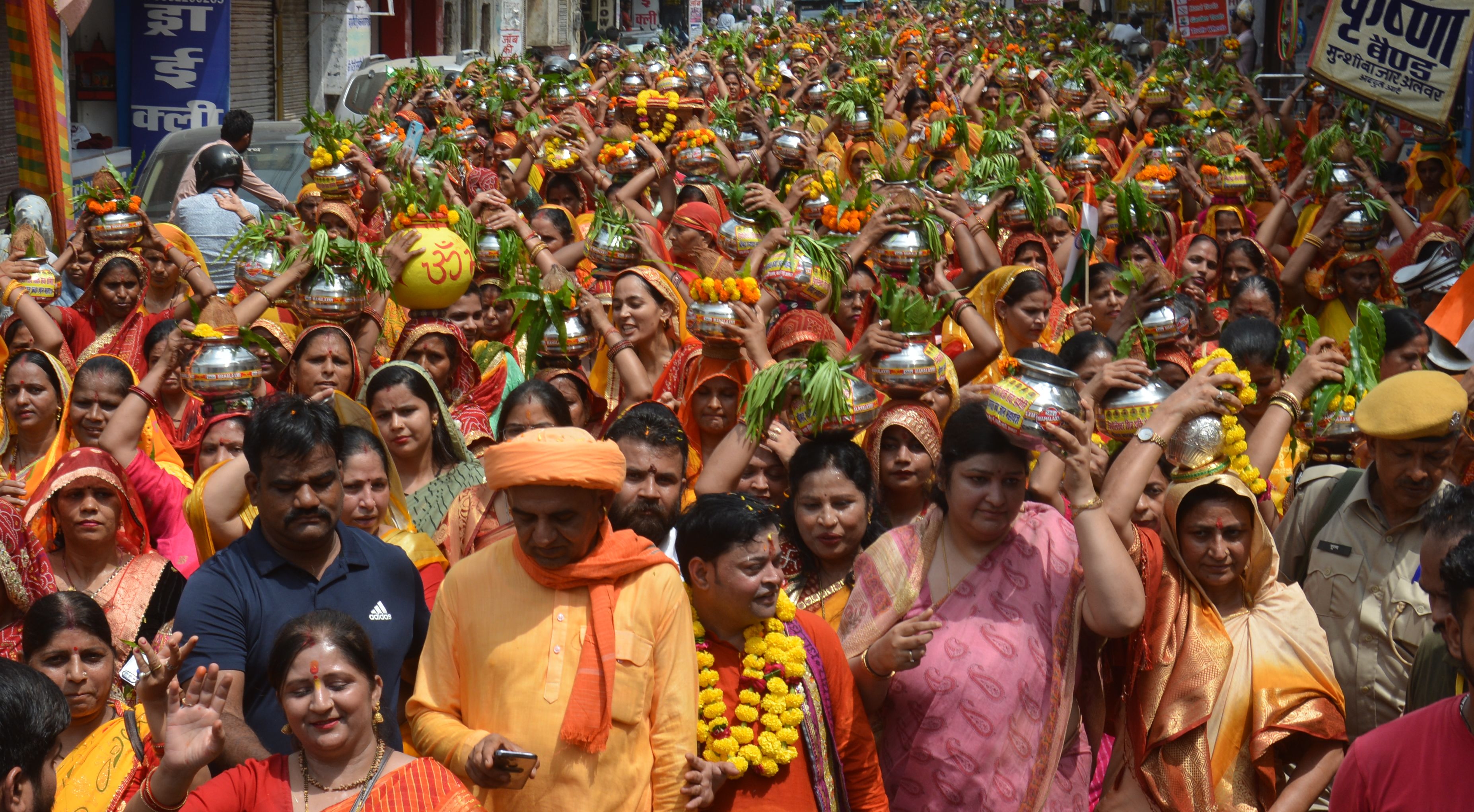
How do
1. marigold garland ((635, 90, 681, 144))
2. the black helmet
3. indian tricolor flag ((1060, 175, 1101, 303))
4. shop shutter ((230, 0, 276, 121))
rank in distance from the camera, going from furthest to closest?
shop shutter ((230, 0, 276, 121)), marigold garland ((635, 90, 681, 144)), the black helmet, indian tricolor flag ((1060, 175, 1101, 303))

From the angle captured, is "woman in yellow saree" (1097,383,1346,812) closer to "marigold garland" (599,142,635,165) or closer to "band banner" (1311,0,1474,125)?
"band banner" (1311,0,1474,125)

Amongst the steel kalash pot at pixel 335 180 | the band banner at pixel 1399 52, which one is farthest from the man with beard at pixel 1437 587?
the band banner at pixel 1399 52

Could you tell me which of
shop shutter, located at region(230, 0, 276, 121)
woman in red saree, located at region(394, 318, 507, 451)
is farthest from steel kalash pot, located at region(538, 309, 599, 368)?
shop shutter, located at region(230, 0, 276, 121)

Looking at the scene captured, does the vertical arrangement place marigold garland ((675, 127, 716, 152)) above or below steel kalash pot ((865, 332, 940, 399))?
below

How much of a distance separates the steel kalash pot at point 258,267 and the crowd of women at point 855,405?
5 cm

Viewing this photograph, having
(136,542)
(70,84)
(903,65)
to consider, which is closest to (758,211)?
(136,542)

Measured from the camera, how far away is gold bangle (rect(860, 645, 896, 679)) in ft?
10.7

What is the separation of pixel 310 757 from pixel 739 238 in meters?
4.20

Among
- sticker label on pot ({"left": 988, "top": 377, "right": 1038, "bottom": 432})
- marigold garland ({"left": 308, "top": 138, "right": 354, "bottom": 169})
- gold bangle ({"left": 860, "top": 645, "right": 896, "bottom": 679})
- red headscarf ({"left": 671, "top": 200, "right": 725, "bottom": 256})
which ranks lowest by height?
red headscarf ({"left": 671, "top": 200, "right": 725, "bottom": 256})

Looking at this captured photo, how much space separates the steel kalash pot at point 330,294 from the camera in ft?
18.0

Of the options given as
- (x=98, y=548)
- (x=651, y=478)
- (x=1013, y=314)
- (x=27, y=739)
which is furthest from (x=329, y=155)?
(x=27, y=739)

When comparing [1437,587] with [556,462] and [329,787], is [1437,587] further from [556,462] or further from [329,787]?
[329,787]

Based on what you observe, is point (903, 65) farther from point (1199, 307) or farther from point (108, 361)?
point (108, 361)

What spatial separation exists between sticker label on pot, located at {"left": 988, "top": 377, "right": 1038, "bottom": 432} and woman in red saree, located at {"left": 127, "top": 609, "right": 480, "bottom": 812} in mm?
1381
